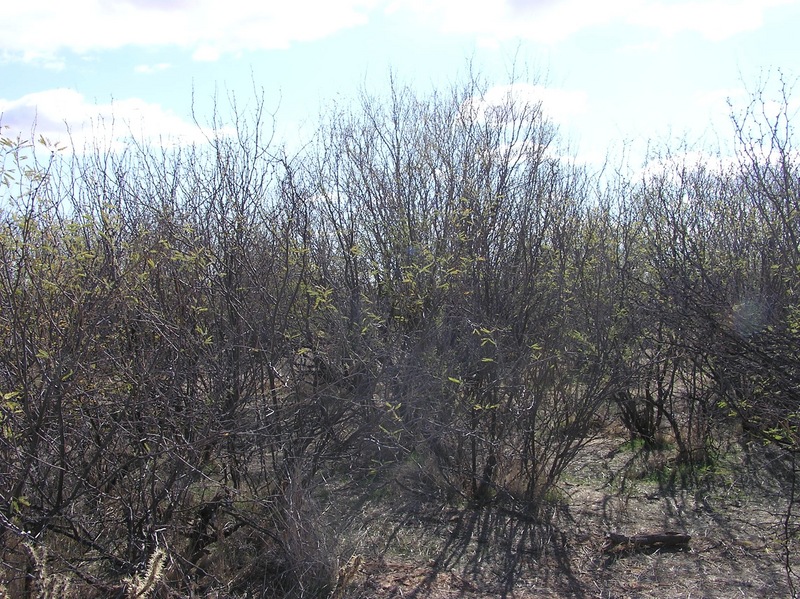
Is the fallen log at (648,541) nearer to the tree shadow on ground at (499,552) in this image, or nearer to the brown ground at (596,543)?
the brown ground at (596,543)

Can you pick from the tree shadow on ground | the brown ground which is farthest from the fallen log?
the tree shadow on ground

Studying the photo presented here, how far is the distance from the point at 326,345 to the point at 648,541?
2708 mm

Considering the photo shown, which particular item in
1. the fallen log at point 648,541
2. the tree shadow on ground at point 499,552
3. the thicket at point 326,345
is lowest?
the tree shadow on ground at point 499,552

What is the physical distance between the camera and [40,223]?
450 centimetres

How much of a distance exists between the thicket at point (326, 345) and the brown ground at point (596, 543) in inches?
13.7

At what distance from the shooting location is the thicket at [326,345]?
154 inches

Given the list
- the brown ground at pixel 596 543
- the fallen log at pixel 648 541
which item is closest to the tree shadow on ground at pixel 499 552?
the brown ground at pixel 596 543

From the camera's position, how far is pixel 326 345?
470 centimetres

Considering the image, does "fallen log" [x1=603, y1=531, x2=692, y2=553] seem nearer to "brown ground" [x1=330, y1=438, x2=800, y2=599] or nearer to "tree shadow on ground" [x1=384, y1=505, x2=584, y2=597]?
"brown ground" [x1=330, y1=438, x2=800, y2=599]

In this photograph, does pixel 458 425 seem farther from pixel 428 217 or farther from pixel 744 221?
pixel 744 221

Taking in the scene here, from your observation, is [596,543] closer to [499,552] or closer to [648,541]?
[648,541]

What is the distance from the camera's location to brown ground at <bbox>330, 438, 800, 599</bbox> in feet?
15.7

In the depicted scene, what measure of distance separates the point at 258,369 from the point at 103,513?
1.18 metres

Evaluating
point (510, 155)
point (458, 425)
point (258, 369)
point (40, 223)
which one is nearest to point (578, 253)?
point (510, 155)
